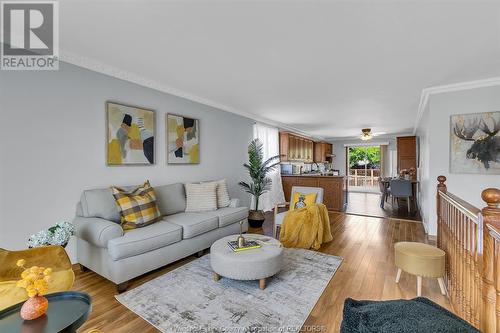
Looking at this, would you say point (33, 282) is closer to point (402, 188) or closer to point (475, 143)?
point (475, 143)

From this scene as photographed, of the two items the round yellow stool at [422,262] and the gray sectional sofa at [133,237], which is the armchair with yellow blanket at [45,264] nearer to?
the gray sectional sofa at [133,237]

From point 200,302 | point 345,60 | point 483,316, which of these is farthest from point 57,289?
point 345,60

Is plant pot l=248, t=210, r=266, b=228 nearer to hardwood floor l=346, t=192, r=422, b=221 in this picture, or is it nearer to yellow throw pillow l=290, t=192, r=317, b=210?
yellow throw pillow l=290, t=192, r=317, b=210

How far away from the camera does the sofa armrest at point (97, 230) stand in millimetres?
2266

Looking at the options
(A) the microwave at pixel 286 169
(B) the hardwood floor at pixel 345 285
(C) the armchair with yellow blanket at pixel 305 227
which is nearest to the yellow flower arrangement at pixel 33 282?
(B) the hardwood floor at pixel 345 285

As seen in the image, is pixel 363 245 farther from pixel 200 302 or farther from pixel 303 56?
pixel 303 56

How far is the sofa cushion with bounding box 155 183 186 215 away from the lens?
3291 millimetres

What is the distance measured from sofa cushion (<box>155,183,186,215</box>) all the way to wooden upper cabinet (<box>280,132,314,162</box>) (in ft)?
9.98

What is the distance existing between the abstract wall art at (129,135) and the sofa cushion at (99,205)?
458mm

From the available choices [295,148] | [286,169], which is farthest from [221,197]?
[295,148]

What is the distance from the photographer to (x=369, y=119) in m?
6.00

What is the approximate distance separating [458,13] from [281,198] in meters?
5.04

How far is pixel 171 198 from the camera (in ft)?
11.2

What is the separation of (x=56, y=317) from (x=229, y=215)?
2.39 metres
